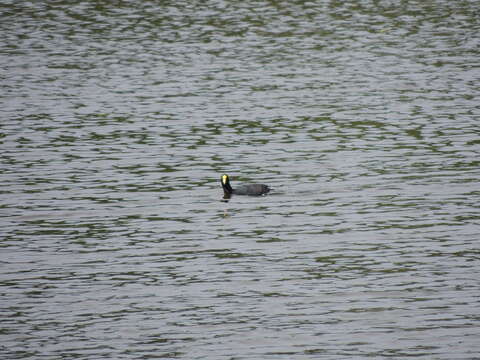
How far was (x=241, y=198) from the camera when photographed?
92.5 ft

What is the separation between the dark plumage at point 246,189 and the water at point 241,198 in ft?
1.25

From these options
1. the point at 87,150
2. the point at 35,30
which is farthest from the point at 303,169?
the point at 35,30

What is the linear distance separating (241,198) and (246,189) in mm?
404

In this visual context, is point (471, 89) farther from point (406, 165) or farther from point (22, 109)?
point (22, 109)

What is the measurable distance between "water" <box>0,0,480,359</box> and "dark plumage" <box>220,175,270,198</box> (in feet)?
1.25

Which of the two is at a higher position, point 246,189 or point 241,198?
point 246,189

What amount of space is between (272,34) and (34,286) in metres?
37.5

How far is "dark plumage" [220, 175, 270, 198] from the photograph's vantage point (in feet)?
91.0

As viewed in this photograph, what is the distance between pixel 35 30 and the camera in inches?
2301

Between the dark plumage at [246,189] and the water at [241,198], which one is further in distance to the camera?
the dark plumage at [246,189]

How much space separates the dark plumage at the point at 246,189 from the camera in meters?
27.8

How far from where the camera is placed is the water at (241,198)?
1903 cm

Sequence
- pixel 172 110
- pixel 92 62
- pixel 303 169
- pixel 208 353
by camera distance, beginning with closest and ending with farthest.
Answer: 1. pixel 208 353
2. pixel 303 169
3. pixel 172 110
4. pixel 92 62

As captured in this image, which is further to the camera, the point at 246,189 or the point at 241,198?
the point at 241,198
